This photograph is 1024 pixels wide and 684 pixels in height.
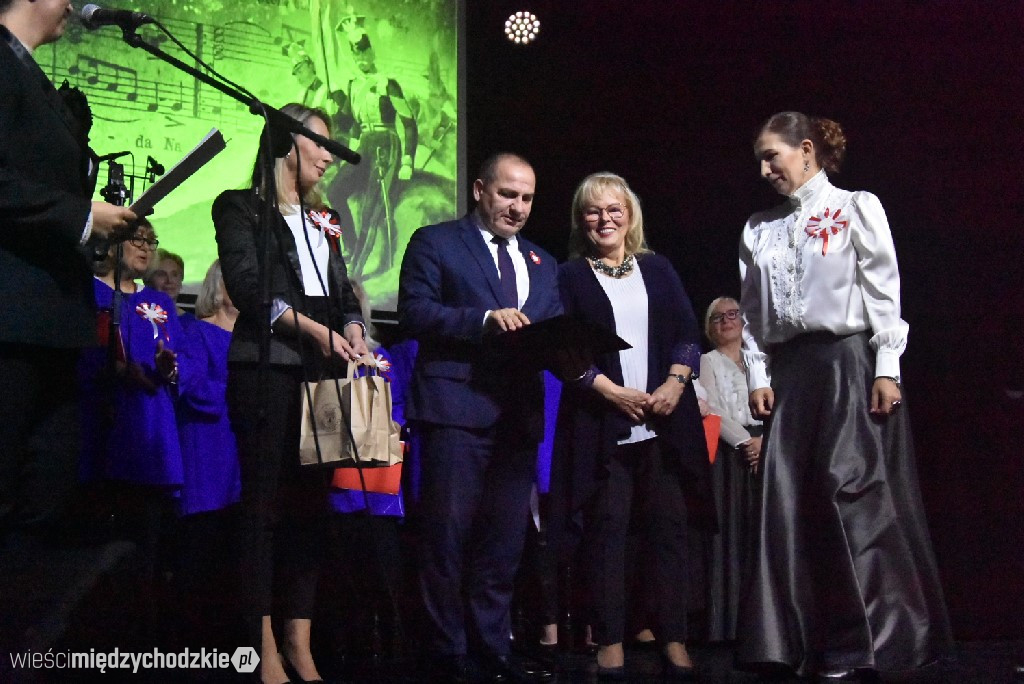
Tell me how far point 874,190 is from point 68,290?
3.80 metres

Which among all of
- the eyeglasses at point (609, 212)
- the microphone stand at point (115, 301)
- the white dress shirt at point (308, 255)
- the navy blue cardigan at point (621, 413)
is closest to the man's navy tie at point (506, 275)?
the navy blue cardigan at point (621, 413)

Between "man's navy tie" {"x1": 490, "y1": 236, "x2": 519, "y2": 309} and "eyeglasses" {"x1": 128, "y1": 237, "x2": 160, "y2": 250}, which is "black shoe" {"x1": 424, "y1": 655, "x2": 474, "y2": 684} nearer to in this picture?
"man's navy tie" {"x1": 490, "y1": 236, "x2": 519, "y2": 309}

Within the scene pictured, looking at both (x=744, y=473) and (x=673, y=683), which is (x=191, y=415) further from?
(x=744, y=473)

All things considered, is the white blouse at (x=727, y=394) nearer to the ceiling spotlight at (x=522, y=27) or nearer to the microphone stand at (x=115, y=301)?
the ceiling spotlight at (x=522, y=27)

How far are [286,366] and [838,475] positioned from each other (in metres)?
1.47

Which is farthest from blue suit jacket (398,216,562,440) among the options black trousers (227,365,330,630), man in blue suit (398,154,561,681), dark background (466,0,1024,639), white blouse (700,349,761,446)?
dark background (466,0,1024,639)

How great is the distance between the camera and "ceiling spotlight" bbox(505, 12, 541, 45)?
231 inches

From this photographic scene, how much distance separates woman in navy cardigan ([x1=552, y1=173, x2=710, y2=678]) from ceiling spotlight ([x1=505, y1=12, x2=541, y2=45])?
2600mm

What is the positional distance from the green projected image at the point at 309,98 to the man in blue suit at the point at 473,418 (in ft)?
5.36

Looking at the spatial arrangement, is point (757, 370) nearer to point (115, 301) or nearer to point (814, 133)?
point (814, 133)

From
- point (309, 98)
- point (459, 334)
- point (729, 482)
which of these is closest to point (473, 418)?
point (459, 334)

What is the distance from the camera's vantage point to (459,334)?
3.01 meters

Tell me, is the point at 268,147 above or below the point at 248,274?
above

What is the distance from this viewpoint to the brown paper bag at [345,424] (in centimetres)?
265
